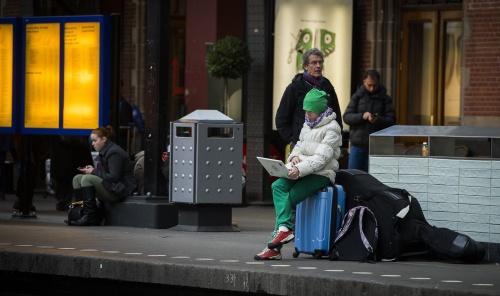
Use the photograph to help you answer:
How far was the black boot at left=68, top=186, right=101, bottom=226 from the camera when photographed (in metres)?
15.4

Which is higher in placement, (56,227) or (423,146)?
(423,146)

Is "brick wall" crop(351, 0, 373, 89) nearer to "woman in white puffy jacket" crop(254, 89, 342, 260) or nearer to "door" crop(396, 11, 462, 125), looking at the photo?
"door" crop(396, 11, 462, 125)

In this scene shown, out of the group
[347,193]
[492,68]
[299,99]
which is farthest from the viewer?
[492,68]

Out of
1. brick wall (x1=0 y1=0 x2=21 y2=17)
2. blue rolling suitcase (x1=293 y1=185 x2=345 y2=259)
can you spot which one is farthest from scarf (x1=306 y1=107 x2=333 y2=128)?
brick wall (x1=0 y1=0 x2=21 y2=17)

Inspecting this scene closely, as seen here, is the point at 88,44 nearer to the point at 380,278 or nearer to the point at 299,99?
the point at 299,99

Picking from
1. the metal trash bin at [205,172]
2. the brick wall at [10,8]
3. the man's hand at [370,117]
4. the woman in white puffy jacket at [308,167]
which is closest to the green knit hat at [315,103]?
the woman in white puffy jacket at [308,167]

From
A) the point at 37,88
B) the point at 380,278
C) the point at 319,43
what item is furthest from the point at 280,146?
the point at 380,278

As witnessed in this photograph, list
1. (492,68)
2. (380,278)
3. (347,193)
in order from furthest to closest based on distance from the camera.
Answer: (492,68)
(347,193)
(380,278)

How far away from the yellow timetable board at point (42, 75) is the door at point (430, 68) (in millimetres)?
6412

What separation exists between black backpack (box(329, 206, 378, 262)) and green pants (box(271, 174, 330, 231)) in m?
0.38

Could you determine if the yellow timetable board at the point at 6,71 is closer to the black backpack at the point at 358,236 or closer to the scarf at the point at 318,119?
the scarf at the point at 318,119

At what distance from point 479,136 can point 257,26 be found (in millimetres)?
9611

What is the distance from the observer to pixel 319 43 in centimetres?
2041

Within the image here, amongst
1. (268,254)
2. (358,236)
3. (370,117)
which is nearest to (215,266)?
(268,254)
